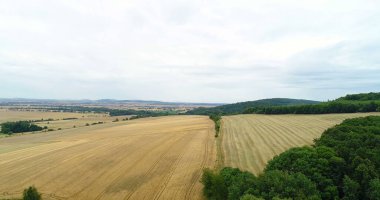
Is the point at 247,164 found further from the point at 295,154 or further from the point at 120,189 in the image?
the point at 120,189

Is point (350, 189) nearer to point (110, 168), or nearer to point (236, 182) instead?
point (236, 182)

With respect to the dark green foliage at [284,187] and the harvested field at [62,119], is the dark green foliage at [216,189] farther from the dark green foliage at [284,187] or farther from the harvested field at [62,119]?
the harvested field at [62,119]

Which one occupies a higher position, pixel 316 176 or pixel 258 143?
pixel 316 176

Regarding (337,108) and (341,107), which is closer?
(341,107)

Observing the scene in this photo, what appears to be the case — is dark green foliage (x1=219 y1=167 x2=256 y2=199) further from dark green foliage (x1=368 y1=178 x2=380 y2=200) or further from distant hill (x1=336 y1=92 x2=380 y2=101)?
distant hill (x1=336 y1=92 x2=380 y2=101)

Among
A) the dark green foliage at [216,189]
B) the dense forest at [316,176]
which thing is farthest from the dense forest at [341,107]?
the dark green foliage at [216,189]

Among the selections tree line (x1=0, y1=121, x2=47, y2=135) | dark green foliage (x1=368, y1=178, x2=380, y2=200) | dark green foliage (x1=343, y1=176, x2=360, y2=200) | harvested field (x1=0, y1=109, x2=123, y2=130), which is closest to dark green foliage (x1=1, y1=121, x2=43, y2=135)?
tree line (x1=0, y1=121, x2=47, y2=135)

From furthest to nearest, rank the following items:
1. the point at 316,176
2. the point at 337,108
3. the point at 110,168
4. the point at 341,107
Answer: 1. the point at 337,108
2. the point at 341,107
3. the point at 110,168
4. the point at 316,176

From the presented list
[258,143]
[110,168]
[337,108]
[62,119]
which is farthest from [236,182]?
[62,119]
